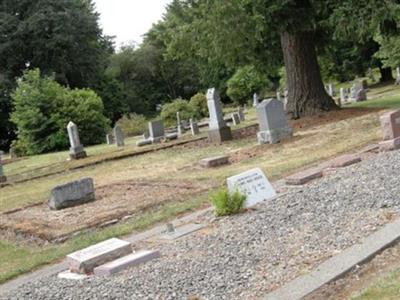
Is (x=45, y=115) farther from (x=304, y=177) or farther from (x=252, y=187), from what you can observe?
(x=252, y=187)

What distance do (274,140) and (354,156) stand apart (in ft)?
17.7

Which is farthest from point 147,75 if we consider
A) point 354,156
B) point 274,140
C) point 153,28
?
point 354,156

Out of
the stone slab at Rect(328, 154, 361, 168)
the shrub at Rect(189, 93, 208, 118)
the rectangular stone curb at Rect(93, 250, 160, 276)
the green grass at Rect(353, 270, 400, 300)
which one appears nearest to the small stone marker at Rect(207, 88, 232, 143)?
the stone slab at Rect(328, 154, 361, 168)

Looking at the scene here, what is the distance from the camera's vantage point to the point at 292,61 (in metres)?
21.0

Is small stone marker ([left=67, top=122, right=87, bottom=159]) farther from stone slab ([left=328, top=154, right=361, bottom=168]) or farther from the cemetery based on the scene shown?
stone slab ([left=328, top=154, right=361, bottom=168])

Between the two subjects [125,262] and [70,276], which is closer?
[125,262]

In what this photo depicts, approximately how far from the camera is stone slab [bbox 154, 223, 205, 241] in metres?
7.46

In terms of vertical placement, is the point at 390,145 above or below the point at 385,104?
below

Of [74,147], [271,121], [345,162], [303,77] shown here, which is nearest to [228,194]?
[345,162]

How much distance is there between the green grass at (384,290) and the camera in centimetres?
414

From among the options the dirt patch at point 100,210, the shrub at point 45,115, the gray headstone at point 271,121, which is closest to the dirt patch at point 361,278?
→ the dirt patch at point 100,210

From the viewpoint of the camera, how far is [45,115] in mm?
31750

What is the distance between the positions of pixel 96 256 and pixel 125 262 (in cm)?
39

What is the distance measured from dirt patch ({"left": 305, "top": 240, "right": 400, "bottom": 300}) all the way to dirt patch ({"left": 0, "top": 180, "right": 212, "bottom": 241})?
5277 mm
